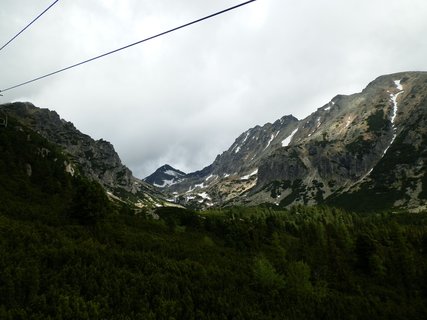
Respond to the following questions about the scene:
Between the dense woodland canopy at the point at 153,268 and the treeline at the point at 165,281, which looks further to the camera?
the dense woodland canopy at the point at 153,268

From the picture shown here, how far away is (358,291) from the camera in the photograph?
264 feet

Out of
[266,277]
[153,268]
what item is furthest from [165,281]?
[266,277]

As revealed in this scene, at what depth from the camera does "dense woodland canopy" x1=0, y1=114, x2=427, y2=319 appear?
111ft

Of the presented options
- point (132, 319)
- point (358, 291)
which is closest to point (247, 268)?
point (358, 291)

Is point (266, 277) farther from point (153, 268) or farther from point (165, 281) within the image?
point (165, 281)

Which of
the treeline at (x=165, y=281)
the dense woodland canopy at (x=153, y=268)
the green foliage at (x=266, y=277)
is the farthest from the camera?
the green foliage at (x=266, y=277)

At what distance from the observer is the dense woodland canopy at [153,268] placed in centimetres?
3381

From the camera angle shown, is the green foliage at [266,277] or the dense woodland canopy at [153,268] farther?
the green foliage at [266,277]

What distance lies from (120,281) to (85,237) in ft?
85.3

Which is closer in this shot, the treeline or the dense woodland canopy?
the treeline

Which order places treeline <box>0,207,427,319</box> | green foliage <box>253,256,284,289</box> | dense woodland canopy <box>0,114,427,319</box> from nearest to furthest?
treeline <box>0,207,427,319</box> → dense woodland canopy <box>0,114,427,319</box> → green foliage <box>253,256,284,289</box>

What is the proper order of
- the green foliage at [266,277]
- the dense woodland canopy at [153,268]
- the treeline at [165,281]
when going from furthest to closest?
1. the green foliage at [266,277]
2. the dense woodland canopy at [153,268]
3. the treeline at [165,281]

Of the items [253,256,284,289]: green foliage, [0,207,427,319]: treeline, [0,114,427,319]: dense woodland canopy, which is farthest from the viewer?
[253,256,284,289]: green foliage

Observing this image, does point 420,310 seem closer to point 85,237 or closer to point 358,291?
point 358,291
